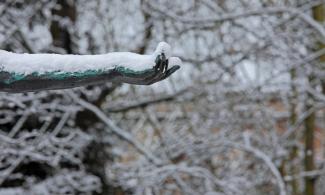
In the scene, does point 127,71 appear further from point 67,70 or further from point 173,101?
point 173,101

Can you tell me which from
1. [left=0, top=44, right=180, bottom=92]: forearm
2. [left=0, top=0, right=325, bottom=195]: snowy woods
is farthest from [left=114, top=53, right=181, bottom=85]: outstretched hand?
[left=0, top=0, right=325, bottom=195]: snowy woods

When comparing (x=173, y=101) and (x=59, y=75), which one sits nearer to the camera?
(x=59, y=75)

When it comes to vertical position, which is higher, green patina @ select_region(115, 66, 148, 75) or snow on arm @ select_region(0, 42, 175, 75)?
snow on arm @ select_region(0, 42, 175, 75)

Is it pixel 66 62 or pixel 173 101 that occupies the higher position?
pixel 66 62

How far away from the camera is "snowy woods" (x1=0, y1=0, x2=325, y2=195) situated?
4.97 m

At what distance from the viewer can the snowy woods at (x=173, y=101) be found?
4.97 m

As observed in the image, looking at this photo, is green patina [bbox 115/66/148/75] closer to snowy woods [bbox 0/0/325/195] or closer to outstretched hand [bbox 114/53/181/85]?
outstretched hand [bbox 114/53/181/85]

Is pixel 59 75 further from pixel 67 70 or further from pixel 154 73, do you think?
pixel 154 73

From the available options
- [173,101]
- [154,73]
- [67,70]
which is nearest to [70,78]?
[67,70]

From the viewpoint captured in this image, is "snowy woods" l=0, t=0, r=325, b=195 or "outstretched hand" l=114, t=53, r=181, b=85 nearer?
"outstretched hand" l=114, t=53, r=181, b=85

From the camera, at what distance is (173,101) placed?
20.4 feet

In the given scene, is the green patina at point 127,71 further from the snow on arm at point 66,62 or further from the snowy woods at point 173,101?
the snowy woods at point 173,101

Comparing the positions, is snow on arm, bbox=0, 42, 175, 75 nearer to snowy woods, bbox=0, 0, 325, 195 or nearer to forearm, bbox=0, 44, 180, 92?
forearm, bbox=0, 44, 180, 92

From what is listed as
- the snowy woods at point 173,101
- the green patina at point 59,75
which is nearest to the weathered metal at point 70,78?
the green patina at point 59,75
